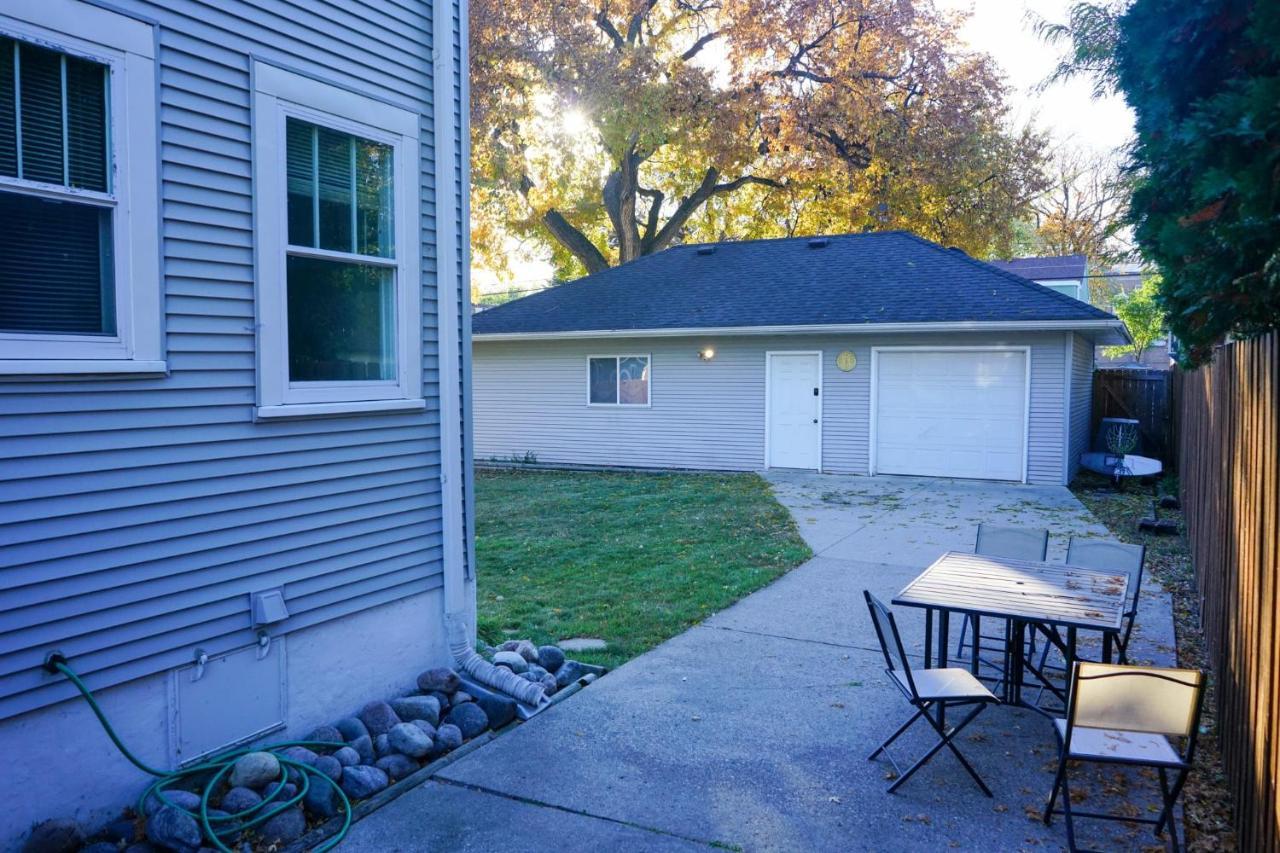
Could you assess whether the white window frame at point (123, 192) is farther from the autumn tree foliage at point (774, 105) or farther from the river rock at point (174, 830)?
the autumn tree foliage at point (774, 105)

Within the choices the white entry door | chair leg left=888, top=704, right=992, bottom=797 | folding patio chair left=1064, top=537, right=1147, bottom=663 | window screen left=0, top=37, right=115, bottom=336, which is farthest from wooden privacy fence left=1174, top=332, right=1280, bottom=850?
the white entry door

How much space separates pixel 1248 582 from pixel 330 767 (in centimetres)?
397

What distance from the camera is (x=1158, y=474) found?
1480 cm

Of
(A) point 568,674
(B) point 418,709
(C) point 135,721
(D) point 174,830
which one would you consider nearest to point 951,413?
(A) point 568,674

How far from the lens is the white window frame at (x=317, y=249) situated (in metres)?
4.32

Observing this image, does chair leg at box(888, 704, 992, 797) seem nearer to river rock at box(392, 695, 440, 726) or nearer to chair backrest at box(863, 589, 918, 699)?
chair backrest at box(863, 589, 918, 699)

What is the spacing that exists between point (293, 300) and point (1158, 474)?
14.4 meters

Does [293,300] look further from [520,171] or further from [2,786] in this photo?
[520,171]

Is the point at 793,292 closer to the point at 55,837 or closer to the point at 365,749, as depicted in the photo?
the point at 365,749

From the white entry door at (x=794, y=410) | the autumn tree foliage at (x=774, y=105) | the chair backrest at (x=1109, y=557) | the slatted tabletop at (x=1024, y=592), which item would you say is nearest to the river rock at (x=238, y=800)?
the slatted tabletop at (x=1024, y=592)

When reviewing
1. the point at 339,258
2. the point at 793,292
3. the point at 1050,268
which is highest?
the point at 1050,268

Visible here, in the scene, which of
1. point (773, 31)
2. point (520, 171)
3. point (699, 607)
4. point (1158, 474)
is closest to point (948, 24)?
point (773, 31)

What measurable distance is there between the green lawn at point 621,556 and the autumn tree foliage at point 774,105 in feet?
39.1

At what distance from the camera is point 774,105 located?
2394 cm
